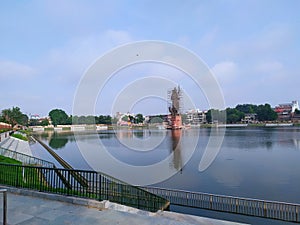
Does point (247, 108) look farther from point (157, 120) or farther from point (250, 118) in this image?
point (157, 120)

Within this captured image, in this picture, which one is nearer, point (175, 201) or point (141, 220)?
point (141, 220)

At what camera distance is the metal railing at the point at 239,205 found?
7851mm

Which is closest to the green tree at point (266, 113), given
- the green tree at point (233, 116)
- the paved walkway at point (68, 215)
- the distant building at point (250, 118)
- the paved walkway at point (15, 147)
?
the distant building at point (250, 118)

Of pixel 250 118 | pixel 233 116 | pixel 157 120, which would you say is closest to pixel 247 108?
pixel 250 118

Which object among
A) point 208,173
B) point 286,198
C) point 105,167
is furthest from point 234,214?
point 105,167

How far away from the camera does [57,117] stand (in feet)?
382

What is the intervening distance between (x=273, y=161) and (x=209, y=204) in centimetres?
1454

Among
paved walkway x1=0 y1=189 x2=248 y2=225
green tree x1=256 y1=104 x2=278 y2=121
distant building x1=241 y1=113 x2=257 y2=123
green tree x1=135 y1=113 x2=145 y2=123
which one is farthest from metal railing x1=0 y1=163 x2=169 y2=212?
distant building x1=241 y1=113 x2=257 y2=123

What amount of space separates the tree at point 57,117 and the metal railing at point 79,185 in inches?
4553

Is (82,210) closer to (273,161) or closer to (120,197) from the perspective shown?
(120,197)

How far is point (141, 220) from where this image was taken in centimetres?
449

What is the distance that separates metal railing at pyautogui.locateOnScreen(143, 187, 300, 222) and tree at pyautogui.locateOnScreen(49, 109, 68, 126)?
116m

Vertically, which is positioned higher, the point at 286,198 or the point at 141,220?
the point at 141,220

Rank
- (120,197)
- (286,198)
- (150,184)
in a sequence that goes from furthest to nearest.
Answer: (150,184) → (286,198) → (120,197)
